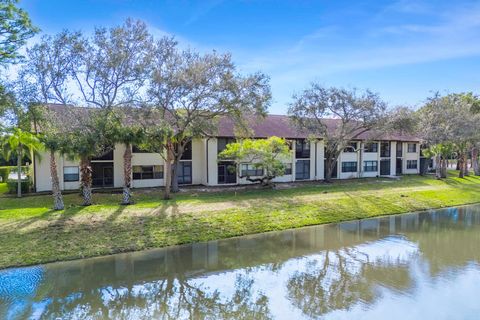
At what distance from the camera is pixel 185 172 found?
34156 millimetres

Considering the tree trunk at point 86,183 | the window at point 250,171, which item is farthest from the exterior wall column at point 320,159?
the tree trunk at point 86,183

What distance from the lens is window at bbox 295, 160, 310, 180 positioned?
1528 inches

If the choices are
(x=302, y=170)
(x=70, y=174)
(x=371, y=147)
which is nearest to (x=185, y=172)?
(x=70, y=174)

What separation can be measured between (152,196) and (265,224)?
32.9 ft

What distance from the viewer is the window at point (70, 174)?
2930 cm

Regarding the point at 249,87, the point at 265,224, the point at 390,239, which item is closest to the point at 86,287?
the point at 265,224

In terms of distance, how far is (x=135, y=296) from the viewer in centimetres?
1175

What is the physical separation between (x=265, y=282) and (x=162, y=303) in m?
3.74

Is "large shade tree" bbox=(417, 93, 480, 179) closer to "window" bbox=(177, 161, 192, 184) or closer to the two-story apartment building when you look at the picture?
the two-story apartment building

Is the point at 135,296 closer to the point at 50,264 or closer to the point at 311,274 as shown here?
the point at 50,264

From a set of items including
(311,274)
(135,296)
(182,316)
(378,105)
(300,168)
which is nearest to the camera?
(182,316)

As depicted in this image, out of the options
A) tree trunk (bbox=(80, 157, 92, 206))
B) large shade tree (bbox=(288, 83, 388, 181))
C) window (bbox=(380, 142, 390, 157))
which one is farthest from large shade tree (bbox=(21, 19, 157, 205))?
window (bbox=(380, 142, 390, 157))

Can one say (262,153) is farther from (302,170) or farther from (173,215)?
(173,215)

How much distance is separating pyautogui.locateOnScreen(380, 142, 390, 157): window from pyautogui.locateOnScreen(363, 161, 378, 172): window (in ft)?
5.80
